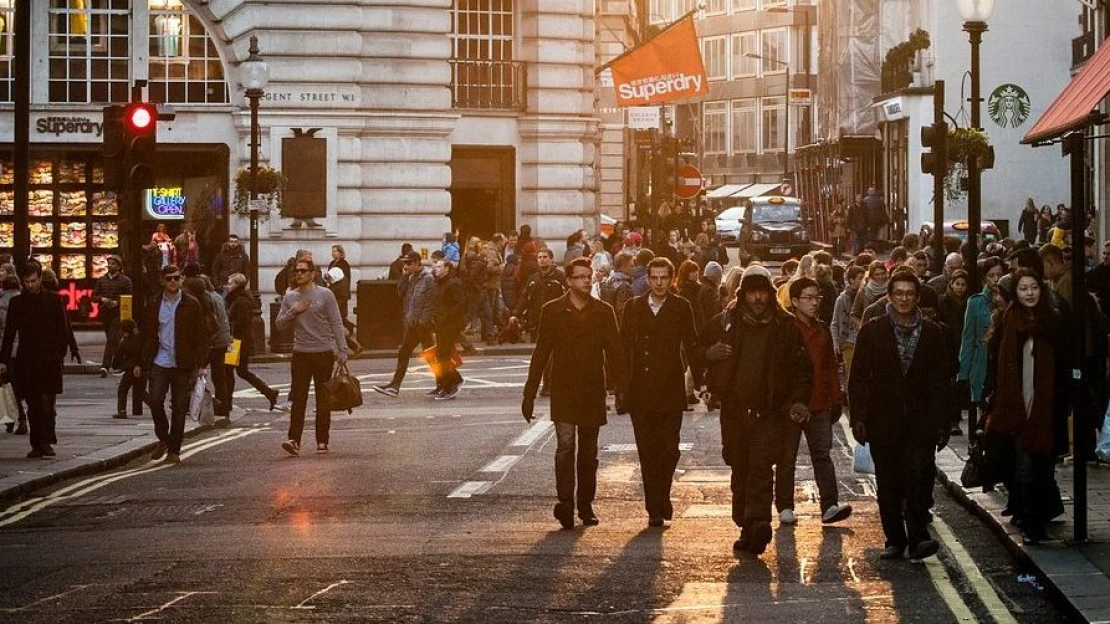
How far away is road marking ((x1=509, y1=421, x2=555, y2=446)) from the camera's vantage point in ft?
67.0

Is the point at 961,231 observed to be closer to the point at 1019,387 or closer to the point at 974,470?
the point at 974,470

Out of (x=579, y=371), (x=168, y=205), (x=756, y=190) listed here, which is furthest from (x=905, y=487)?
(x=756, y=190)

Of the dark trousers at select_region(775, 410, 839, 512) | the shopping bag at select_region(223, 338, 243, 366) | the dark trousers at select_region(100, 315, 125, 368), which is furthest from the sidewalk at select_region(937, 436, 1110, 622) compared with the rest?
the dark trousers at select_region(100, 315, 125, 368)

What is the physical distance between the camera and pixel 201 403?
73.0 feet

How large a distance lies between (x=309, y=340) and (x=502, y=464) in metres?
2.33

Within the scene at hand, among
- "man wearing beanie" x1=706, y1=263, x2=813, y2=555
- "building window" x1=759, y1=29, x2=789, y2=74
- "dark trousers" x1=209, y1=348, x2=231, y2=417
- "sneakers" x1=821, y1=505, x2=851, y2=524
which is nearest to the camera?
"man wearing beanie" x1=706, y1=263, x2=813, y2=555

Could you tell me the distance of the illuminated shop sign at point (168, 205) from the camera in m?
38.8

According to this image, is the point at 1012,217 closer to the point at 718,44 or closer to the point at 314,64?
the point at 314,64

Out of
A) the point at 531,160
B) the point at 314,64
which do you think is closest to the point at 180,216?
the point at 314,64

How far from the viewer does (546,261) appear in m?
26.6

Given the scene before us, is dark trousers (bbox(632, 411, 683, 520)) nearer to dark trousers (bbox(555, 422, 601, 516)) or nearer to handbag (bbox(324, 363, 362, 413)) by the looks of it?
dark trousers (bbox(555, 422, 601, 516))

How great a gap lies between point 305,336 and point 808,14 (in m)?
89.2

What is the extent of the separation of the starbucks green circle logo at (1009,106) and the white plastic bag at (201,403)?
31.7m

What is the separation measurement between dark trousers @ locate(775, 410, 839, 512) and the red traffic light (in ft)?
26.9
